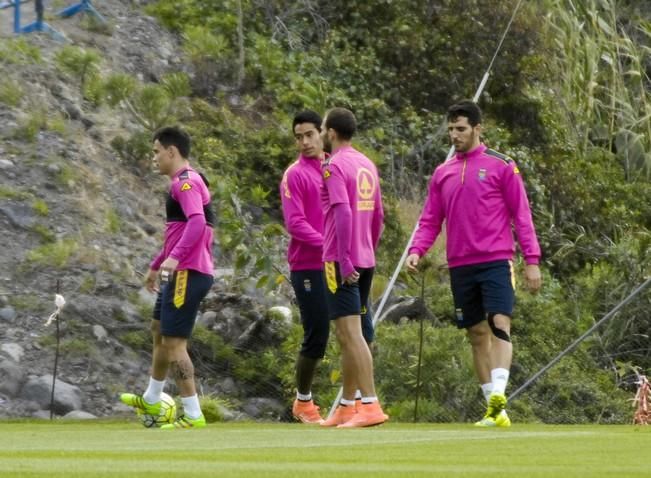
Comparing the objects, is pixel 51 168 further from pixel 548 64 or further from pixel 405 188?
pixel 548 64

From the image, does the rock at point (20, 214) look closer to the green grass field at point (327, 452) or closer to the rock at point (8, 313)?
the rock at point (8, 313)

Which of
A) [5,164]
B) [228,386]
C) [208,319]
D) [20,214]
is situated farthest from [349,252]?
[5,164]

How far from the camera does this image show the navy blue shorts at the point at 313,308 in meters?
12.9

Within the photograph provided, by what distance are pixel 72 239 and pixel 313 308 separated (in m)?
5.85

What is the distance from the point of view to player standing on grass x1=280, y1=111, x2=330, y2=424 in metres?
12.8

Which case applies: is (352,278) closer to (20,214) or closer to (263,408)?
(263,408)

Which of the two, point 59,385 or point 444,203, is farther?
point 59,385

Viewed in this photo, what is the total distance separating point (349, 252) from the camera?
12.1 meters

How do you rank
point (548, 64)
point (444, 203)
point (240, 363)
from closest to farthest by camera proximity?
point (444, 203) < point (240, 363) < point (548, 64)

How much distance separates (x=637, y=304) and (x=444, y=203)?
842 cm

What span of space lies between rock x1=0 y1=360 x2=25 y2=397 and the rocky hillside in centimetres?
1

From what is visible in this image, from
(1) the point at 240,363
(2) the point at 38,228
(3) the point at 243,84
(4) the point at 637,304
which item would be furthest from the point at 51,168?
(4) the point at 637,304

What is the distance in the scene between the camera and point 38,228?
717 inches

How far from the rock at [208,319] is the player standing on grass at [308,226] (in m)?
4.73
